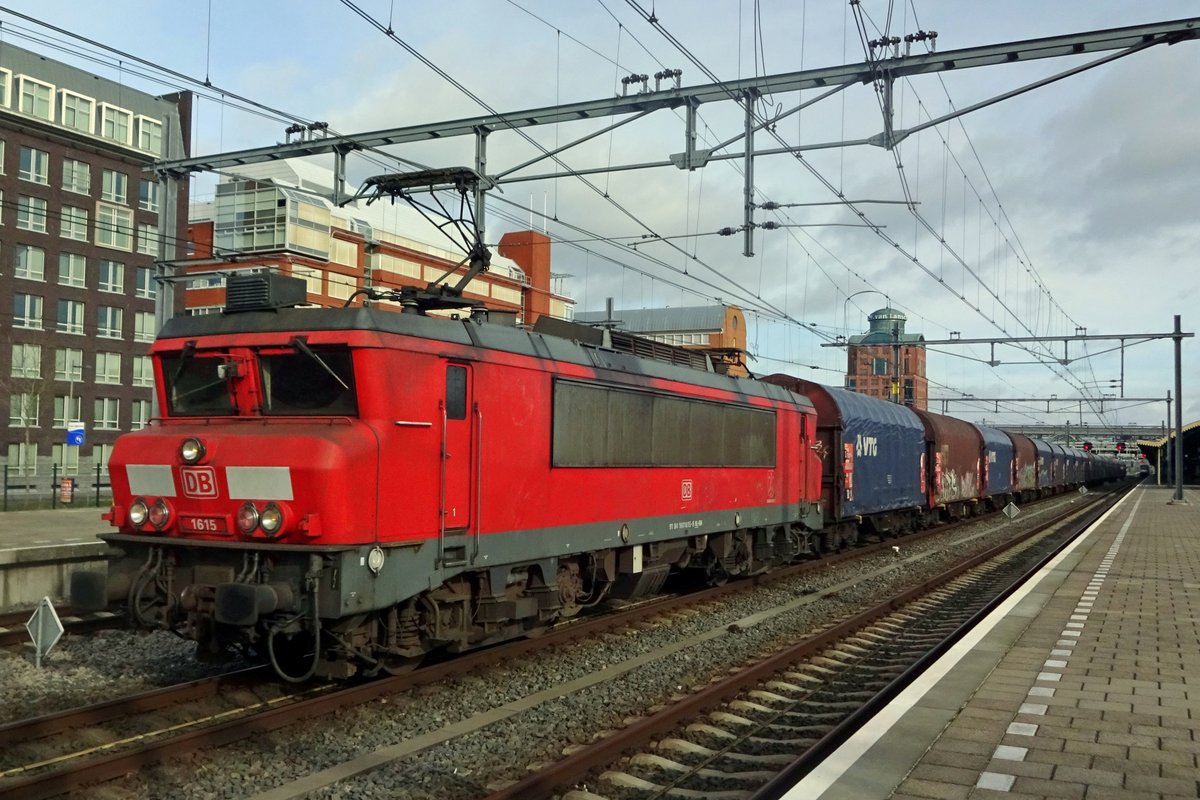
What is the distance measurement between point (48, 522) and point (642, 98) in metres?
15.0

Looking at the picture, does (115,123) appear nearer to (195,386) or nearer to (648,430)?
(648,430)

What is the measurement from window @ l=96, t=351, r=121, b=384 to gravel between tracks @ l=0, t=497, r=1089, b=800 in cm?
4373

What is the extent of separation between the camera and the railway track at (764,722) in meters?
6.46

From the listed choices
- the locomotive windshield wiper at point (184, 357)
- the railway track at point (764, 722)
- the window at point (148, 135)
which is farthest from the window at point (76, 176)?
the railway track at point (764, 722)

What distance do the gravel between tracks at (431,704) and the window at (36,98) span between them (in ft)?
148

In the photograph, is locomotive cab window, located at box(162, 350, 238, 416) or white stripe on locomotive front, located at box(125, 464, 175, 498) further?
locomotive cab window, located at box(162, 350, 238, 416)

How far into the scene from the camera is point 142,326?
5288 cm

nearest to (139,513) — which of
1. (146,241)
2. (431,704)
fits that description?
(431,704)

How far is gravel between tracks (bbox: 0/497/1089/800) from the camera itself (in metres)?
6.60

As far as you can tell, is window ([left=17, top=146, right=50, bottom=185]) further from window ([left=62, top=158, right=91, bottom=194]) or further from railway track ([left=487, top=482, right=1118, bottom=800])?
railway track ([left=487, top=482, right=1118, bottom=800])

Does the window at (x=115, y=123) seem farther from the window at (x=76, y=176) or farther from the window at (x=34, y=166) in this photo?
the window at (x=34, y=166)

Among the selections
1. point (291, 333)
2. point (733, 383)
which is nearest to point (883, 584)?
point (733, 383)

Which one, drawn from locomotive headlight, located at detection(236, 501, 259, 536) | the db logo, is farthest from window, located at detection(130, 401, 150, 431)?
locomotive headlight, located at detection(236, 501, 259, 536)

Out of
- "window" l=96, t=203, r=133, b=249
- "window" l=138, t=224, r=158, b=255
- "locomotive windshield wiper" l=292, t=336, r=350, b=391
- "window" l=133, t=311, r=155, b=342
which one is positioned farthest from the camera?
"window" l=138, t=224, r=158, b=255
